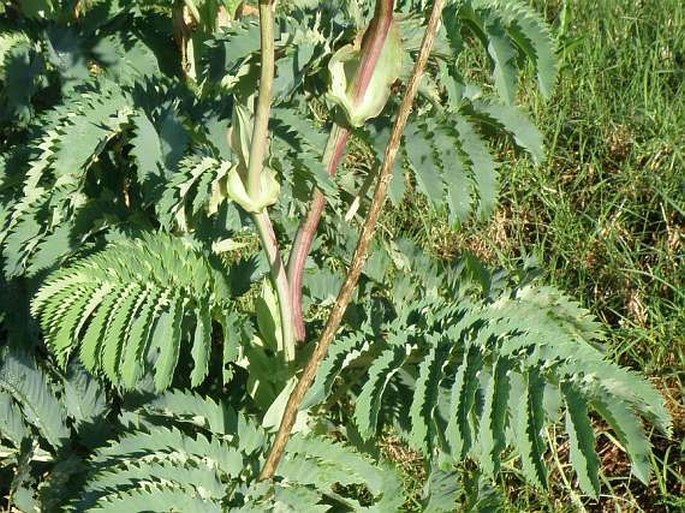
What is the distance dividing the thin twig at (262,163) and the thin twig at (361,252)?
0.62 ft

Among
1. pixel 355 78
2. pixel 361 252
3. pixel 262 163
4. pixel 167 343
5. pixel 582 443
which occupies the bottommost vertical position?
pixel 582 443

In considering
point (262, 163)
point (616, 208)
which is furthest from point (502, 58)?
point (616, 208)

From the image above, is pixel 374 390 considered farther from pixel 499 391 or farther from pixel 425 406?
pixel 499 391

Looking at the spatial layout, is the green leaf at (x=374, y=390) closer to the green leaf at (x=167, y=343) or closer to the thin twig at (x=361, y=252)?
the thin twig at (x=361, y=252)

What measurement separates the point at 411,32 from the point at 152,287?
611 mm

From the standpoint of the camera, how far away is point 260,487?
175 cm

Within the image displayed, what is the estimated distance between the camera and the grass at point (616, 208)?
2703 millimetres

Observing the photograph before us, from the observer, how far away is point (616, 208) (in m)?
3.09

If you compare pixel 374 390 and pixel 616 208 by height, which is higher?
pixel 616 208

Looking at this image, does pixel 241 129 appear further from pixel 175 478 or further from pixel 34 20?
pixel 34 20

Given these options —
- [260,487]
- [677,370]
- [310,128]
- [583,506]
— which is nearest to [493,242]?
[677,370]

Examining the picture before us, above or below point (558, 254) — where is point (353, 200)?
above

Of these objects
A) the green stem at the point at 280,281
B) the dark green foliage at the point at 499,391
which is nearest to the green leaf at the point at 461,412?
the dark green foliage at the point at 499,391

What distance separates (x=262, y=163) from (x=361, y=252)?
0.23 meters
